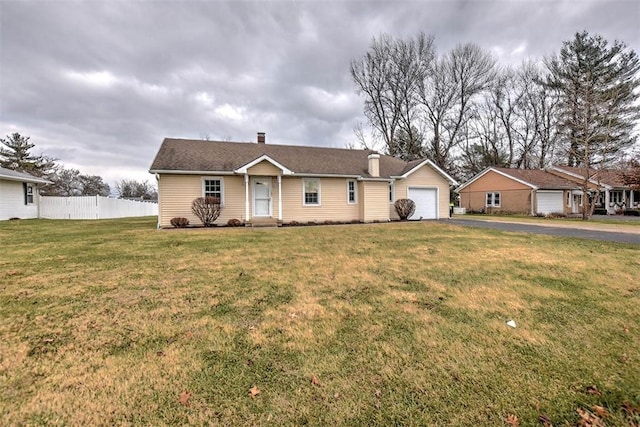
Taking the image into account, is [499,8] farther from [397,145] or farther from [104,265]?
[397,145]

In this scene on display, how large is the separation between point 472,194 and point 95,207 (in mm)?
36092

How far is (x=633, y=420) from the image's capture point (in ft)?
8.62

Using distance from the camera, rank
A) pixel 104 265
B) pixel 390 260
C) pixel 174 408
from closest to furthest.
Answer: pixel 174 408 → pixel 104 265 → pixel 390 260

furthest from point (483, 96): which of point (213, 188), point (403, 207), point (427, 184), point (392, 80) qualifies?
point (213, 188)

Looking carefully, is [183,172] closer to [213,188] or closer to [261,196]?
[213,188]

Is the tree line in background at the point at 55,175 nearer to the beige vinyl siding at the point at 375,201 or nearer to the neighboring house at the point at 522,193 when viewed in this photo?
the beige vinyl siding at the point at 375,201

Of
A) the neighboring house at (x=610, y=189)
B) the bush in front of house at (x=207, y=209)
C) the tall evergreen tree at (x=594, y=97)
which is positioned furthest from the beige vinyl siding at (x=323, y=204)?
the neighboring house at (x=610, y=189)

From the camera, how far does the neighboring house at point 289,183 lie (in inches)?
607

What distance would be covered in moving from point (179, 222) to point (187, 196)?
5.07 ft

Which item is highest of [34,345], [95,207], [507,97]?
[507,97]

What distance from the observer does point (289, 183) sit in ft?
56.7

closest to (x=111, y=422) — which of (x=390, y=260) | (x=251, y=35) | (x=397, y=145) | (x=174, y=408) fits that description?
(x=174, y=408)

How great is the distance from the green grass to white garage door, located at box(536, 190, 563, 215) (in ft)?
78.8

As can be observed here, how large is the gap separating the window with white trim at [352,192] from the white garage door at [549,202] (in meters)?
19.7
